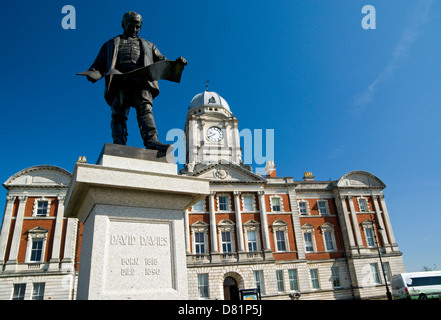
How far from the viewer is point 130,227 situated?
3.67 metres

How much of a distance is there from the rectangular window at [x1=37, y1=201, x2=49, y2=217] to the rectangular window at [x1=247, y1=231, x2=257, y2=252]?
1861 cm

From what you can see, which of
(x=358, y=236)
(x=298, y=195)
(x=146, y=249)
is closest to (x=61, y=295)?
(x=298, y=195)

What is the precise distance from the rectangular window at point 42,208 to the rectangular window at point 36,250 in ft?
7.35

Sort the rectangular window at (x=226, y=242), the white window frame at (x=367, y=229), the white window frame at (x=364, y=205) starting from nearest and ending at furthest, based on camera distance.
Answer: the rectangular window at (x=226, y=242), the white window frame at (x=367, y=229), the white window frame at (x=364, y=205)

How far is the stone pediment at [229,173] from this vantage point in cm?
3131

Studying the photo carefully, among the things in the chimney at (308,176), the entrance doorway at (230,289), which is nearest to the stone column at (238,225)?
the entrance doorway at (230,289)

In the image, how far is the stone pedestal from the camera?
3.39m

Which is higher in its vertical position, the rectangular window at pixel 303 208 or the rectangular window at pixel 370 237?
the rectangular window at pixel 303 208

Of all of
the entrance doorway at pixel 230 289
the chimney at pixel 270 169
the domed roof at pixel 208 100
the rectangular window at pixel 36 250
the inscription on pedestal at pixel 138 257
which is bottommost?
the inscription on pedestal at pixel 138 257

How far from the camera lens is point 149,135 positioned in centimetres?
461

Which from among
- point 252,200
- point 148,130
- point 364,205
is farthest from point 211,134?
point 148,130

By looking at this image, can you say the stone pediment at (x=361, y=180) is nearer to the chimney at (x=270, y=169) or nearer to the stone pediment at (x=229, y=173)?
the chimney at (x=270, y=169)

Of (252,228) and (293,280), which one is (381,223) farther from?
(252,228)

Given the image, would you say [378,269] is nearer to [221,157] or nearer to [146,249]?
[221,157]
